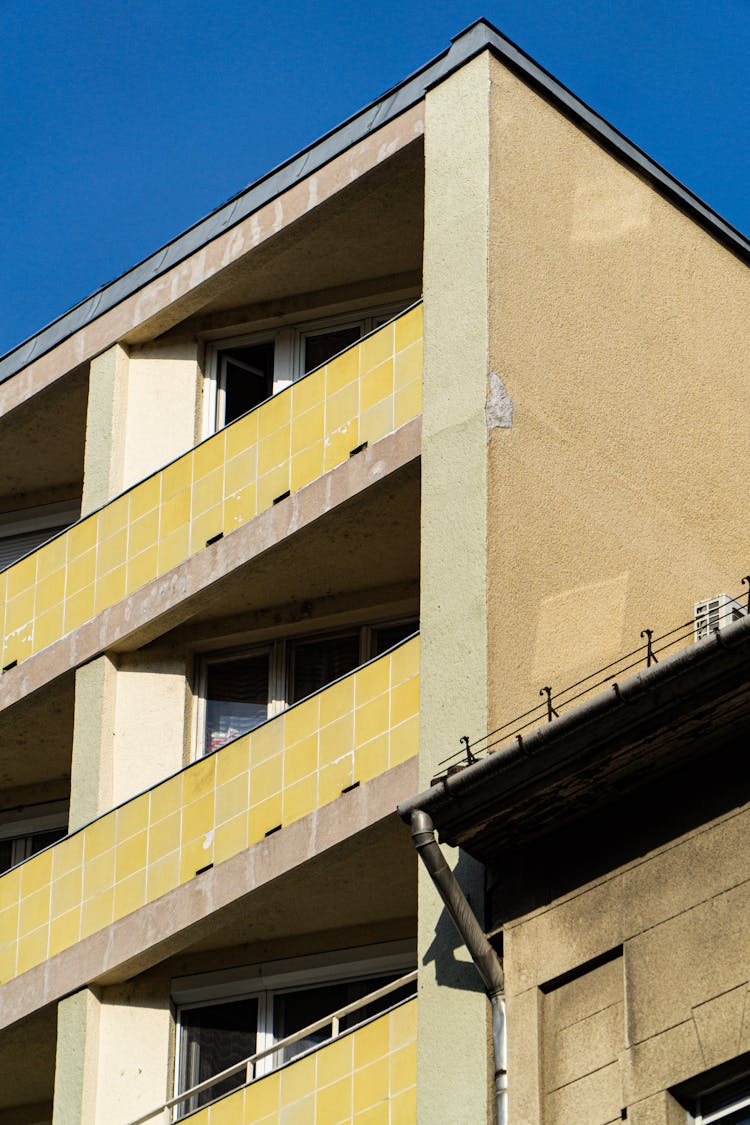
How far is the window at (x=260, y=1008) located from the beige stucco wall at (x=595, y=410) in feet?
11.1

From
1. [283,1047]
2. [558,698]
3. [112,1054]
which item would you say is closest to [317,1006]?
[283,1047]

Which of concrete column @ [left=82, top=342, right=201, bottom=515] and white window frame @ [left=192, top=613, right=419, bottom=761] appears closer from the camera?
white window frame @ [left=192, top=613, right=419, bottom=761]

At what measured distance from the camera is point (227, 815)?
1928 centimetres

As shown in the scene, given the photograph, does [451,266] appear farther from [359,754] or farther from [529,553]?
[359,754]

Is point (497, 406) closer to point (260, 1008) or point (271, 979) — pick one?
point (271, 979)

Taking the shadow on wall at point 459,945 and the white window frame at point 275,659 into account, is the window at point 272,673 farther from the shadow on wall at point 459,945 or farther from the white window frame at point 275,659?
the shadow on wall at point 459,945

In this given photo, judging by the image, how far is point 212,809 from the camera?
64.0 feet

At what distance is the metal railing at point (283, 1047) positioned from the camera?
1695 centimetres

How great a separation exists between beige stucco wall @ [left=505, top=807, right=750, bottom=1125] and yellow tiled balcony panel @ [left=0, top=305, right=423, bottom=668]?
17.0 ft

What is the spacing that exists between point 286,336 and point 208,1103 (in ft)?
25.8

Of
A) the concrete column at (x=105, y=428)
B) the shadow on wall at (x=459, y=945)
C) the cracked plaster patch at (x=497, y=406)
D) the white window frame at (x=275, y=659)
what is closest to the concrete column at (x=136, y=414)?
the concrete column at (x=105, y=428)

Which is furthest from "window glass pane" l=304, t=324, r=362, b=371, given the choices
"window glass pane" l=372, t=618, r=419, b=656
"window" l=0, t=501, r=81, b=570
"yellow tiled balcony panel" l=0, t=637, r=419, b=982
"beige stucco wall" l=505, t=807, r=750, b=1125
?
"beige stucco wall" l=505, t=807, r=750, b=1125

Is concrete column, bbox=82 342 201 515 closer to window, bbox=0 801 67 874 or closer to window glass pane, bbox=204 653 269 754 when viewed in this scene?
window glass pane, bbox=204 653 269 754

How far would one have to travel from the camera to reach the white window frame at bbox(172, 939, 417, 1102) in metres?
19.6
